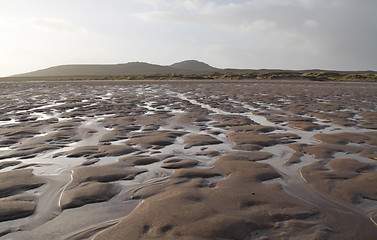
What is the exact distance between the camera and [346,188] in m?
3.55

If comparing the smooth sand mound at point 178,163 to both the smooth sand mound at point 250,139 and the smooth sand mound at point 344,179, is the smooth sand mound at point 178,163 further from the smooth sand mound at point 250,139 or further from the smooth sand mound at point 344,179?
the smooth sand mound at point 344,179

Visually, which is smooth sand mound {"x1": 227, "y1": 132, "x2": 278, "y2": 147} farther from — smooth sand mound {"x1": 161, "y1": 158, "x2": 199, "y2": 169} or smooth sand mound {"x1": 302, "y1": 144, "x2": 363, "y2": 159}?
smooth sand mound {"x1": 161, "y1": 158, "x2": 199, "y2": 169}

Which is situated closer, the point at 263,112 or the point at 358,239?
the point at 358,239

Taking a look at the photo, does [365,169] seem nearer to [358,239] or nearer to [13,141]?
[358,239]

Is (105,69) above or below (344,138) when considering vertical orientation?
above

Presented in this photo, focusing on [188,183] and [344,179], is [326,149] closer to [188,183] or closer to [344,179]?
[344,179]

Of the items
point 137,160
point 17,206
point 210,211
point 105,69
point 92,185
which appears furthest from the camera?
point 105,69

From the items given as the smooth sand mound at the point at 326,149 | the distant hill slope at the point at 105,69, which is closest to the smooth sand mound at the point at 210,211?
the smooth sand mound at the point at 326,149

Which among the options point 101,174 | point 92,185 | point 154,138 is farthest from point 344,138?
point 92,185

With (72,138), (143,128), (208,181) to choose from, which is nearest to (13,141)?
(72,138)

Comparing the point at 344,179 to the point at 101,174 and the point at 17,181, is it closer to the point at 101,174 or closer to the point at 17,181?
the point at 101,174

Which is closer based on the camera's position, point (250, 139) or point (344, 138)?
point (250, 139)

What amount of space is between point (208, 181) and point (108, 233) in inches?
62.3

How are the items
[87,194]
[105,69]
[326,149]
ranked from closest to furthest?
[87,194] → [326,149] → [105,69]
